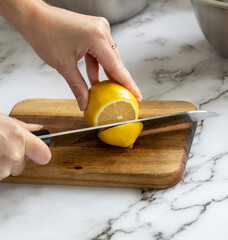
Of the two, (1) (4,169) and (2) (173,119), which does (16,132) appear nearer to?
(1) (4,169)

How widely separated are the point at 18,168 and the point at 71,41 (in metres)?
0.35

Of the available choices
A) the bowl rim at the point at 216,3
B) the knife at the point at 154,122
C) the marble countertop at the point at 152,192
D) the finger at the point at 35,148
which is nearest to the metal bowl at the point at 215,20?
the bowl rim at the point at 216,3

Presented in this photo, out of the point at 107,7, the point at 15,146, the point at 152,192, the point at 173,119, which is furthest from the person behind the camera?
the point at 107,7

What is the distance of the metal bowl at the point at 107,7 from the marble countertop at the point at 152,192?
20 cm

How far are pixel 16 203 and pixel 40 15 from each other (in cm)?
49

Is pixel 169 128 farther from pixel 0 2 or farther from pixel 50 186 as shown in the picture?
pixel 0 2

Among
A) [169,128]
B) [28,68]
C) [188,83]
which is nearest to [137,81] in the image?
[188,83]

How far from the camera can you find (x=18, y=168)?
3.51 ft

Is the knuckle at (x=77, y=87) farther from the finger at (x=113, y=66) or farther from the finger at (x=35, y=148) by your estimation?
the finger at (x=35, y=148)

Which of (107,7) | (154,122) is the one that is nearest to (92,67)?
(154,122)

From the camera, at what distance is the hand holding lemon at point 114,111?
116cm

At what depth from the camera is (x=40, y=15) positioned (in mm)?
1188

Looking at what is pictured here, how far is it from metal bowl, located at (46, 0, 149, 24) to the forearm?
49 cm

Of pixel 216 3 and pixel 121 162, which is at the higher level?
pixel 216 3
